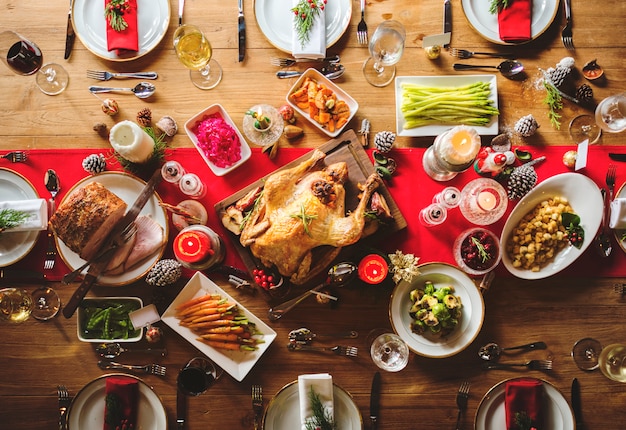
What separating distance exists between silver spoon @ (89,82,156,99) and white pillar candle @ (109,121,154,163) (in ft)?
0.89

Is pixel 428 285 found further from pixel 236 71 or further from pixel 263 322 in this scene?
pixel 236 71

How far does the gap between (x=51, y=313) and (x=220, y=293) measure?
32.0 inches

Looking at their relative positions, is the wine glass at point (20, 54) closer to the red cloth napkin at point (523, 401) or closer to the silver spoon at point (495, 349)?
the silver spoon at point (495, 349)

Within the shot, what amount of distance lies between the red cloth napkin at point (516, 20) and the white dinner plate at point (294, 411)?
72.7 inches

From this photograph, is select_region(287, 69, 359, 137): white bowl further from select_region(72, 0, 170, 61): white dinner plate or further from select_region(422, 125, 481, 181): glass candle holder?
select_region(72, 0, 170, 61): white dinner plate

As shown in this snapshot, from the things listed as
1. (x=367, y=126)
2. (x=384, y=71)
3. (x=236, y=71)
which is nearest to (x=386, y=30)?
(x=384, y=71)

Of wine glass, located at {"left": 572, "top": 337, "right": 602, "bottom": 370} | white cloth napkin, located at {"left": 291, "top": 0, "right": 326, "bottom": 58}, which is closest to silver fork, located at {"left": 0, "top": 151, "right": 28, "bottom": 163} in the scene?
white cloth napkin, located at {"left": 291, "top": 0, "right": 326, "bottom": 58}

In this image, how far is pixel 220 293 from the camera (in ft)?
7.20

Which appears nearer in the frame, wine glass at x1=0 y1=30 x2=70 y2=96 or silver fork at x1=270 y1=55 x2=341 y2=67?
wine glass at x1=0 y1=30 x2=70 y2=96

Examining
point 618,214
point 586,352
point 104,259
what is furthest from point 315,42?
point 586,352

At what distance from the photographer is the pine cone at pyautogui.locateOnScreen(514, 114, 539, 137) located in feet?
7.31

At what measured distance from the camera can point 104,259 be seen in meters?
2.12

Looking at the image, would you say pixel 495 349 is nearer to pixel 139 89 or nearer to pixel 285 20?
pixel 285 20

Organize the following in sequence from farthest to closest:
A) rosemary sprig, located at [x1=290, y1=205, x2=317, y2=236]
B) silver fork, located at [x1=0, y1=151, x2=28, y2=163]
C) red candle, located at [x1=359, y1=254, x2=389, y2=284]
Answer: silver fork, located at [x1=0, y1=151, x2=28, y2=163] → red candle, located at [x1=359, y1=254, x2=389, y2=284] → rosemary sprig, located at [x1=290, y1=205, x2=317, y2=236]
